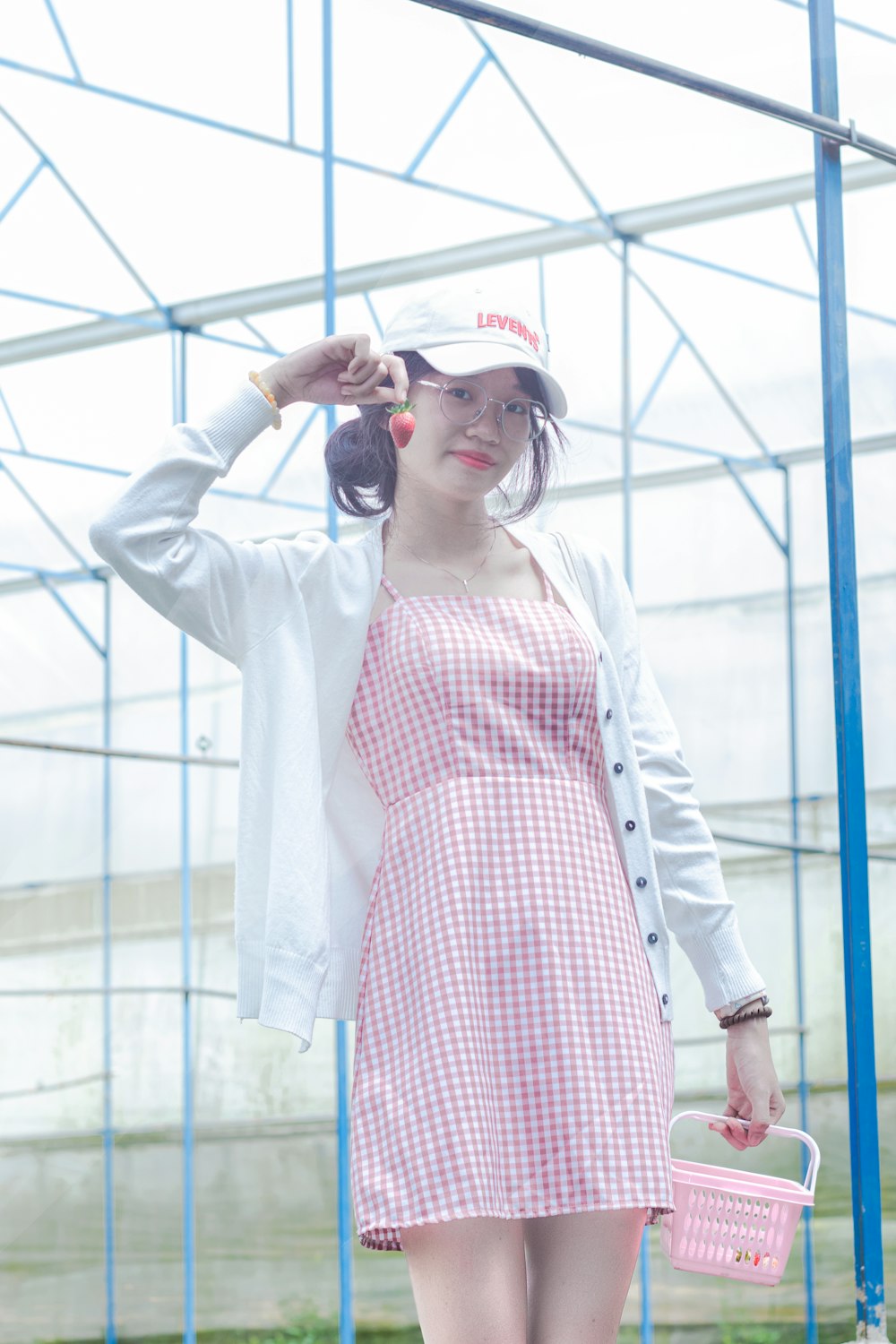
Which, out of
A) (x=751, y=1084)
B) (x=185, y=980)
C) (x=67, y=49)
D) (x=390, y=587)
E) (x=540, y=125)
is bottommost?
(x=185, y=980)

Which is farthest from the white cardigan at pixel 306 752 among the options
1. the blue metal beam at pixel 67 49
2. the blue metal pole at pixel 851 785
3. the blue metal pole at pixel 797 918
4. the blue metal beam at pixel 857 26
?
the blue metal pole at pixel 797 918

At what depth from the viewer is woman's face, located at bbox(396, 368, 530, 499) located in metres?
1.14

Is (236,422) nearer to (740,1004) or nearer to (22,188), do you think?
(740,1004)

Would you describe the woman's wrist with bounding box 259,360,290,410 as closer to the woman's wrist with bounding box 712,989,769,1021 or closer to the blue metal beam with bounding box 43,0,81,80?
the woman's wrist with bounding box 712,989,769,1021

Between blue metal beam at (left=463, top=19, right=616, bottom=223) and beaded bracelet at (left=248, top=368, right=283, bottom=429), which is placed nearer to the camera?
beaded bracelet at (left=248, top=368, right=283, bottom=429)

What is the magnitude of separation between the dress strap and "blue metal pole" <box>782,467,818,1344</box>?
16.1ft

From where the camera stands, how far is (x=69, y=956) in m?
6.54

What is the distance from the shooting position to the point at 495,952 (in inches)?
42.5

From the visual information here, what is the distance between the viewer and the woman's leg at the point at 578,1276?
3.47 feet

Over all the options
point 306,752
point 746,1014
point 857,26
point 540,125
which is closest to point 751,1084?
point 746,1014

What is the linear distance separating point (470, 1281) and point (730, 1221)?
0.30 metres

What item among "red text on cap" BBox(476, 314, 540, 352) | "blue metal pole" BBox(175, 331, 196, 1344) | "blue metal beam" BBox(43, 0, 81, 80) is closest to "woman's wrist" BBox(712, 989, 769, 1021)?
"red text on cap" BBox(476, 314, 540, 352)

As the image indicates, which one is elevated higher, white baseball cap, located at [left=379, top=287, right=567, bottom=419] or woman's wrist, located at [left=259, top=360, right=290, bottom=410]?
white baseball cap, located at [left=379, top=287, right=567, bottom=419]

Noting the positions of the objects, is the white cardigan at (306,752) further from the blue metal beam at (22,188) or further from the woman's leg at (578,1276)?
the blue metal beam at (22,188)
